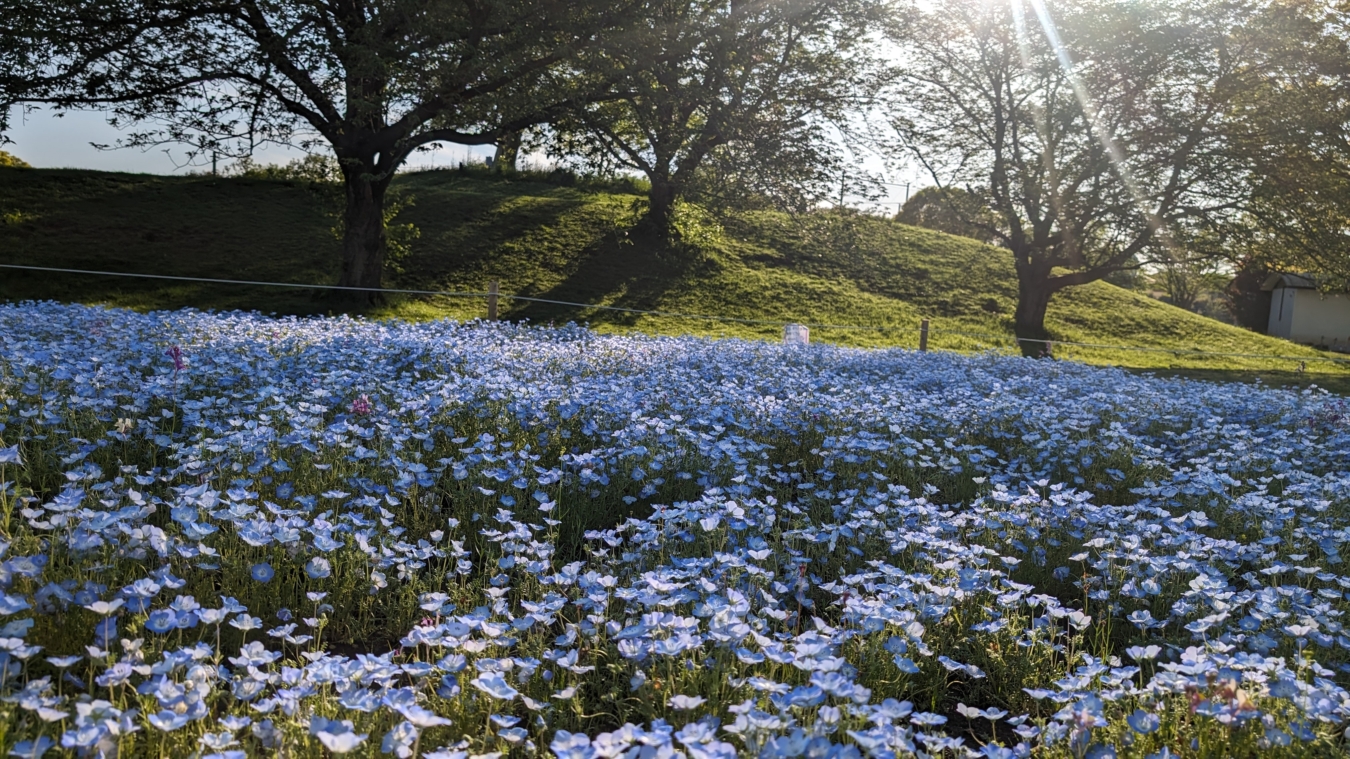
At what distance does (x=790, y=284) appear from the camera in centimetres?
2720

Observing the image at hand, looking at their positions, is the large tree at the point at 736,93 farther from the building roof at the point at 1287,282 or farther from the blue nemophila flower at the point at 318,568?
the building roof at the point at 1287,282

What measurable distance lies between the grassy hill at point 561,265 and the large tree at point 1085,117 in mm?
3122

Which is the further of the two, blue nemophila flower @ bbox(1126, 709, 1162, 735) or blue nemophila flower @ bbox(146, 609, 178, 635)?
blue nemophila flower @ bbox(146, 609, 178, 635)

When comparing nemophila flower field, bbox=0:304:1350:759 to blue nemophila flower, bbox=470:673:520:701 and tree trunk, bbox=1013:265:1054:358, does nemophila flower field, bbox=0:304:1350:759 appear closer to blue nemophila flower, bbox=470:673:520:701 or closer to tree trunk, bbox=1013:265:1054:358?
blue nemophila flower, bbox=470:673:520:701

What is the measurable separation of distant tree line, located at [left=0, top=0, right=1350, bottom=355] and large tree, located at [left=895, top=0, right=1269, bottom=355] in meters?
0.06

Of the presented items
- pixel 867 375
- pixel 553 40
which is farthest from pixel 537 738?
pixel 553 40

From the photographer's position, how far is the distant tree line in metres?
16.0

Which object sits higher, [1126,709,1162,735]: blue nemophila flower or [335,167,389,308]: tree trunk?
[335,167,389,308]: tree trunk

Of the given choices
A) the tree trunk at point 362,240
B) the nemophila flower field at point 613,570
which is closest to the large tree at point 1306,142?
the nemophila flower field at point 613,570

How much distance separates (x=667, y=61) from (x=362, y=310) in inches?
304

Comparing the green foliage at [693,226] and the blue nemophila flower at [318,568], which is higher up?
the green foliage at [693,226]

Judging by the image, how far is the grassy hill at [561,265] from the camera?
21.4 metres

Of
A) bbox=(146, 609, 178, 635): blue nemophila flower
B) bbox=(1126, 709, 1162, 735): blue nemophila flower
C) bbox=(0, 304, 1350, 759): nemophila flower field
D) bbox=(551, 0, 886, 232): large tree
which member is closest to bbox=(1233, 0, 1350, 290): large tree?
bbox=(551, 0, 886, 232): large tree

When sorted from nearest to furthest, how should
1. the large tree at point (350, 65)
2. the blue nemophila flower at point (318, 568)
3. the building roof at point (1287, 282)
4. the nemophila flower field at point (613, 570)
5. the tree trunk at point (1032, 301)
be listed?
the nemophila flower field at point (613, 570) → the blue nemophila flower at point (318, 568) → the large tree at point (350, 65) → the tree trunk at point (1032, 301) → the building roof at point (1287, 282)
